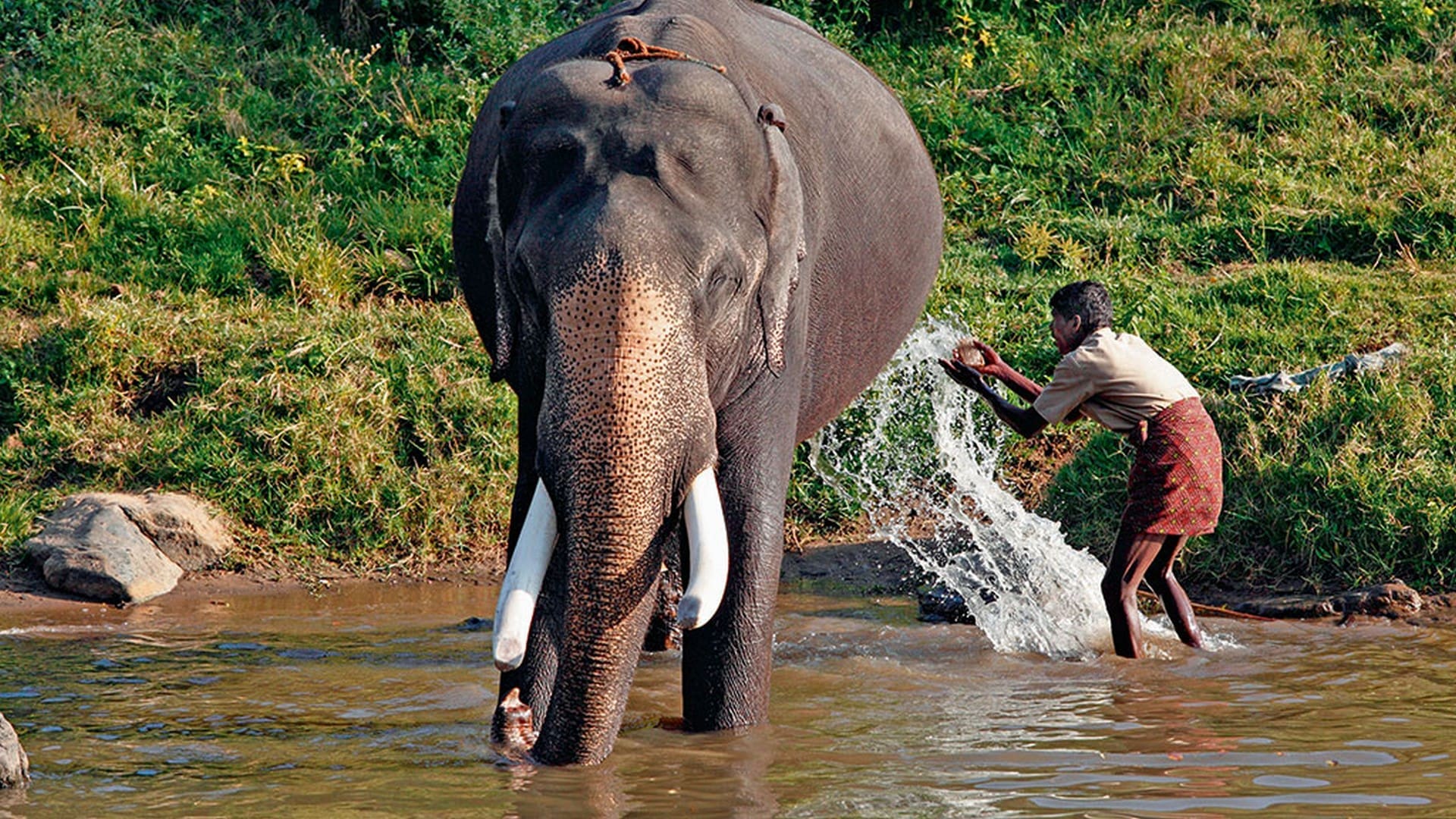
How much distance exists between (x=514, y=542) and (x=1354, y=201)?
5911 mm

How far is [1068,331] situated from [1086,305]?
4.0 inches

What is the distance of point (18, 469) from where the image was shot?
758cm

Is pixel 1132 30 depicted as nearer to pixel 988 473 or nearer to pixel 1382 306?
pixel 1382 306

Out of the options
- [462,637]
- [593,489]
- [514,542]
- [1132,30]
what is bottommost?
[462,637]

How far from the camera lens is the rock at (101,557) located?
6.87 meters

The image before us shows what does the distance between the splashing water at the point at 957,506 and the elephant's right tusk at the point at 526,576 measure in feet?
8.49

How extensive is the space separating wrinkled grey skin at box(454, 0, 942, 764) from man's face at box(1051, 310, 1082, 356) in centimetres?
94

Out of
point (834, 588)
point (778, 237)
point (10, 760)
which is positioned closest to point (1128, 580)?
point (834, 588)

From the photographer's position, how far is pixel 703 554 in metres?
4.02

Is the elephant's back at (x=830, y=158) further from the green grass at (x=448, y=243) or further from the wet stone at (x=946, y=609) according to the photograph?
the green grass at (x=448, y=243)

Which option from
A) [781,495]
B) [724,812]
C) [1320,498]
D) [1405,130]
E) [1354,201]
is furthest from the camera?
[1405,130]

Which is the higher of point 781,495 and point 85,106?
point 85,106

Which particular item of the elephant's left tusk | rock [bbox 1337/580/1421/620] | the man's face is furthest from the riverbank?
the elephant's left tusk

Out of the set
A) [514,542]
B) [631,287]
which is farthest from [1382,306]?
[631,287]
